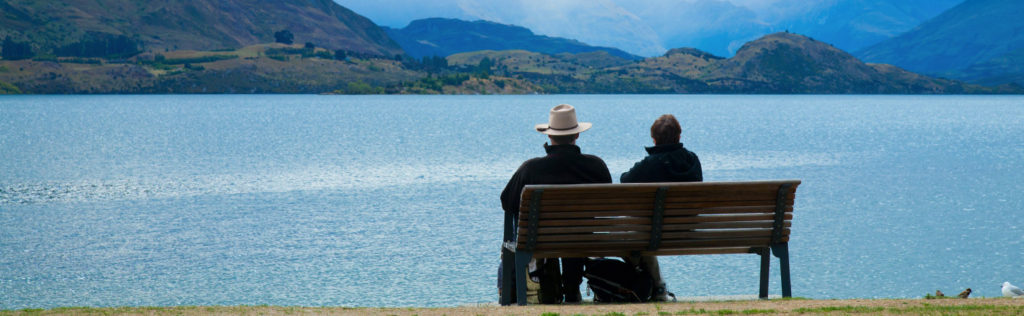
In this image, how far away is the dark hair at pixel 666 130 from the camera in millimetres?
9789

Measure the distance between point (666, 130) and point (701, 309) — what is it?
6.42 ft

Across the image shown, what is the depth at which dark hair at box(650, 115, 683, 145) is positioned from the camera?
979 centimetres

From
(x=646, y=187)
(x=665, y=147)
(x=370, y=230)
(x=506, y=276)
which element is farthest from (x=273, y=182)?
(x=646, y=187)

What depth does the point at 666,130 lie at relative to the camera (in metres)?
9.80

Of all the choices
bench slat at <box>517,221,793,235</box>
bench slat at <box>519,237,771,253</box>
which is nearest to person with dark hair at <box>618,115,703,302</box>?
bench slat at <box>517,221,793,235</box>

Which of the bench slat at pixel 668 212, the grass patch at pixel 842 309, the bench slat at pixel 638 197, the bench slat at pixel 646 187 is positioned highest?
the bench slat at pixel 646 187

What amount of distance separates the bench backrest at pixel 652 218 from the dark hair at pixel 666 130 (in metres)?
0.66

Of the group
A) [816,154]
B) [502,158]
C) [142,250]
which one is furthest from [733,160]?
[142,250]

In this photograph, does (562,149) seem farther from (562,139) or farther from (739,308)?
(739,308)

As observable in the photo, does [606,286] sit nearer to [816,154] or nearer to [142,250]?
[142,250]

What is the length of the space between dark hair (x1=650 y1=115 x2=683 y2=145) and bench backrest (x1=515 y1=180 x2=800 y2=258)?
66 cm

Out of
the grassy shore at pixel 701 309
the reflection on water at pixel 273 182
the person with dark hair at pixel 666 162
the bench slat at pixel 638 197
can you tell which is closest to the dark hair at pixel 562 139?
the bench slat at pixel 638 197

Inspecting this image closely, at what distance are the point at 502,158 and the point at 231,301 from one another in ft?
117

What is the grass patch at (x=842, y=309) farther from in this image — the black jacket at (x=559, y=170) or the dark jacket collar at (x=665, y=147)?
the black jacket at (x=559, y=170)
